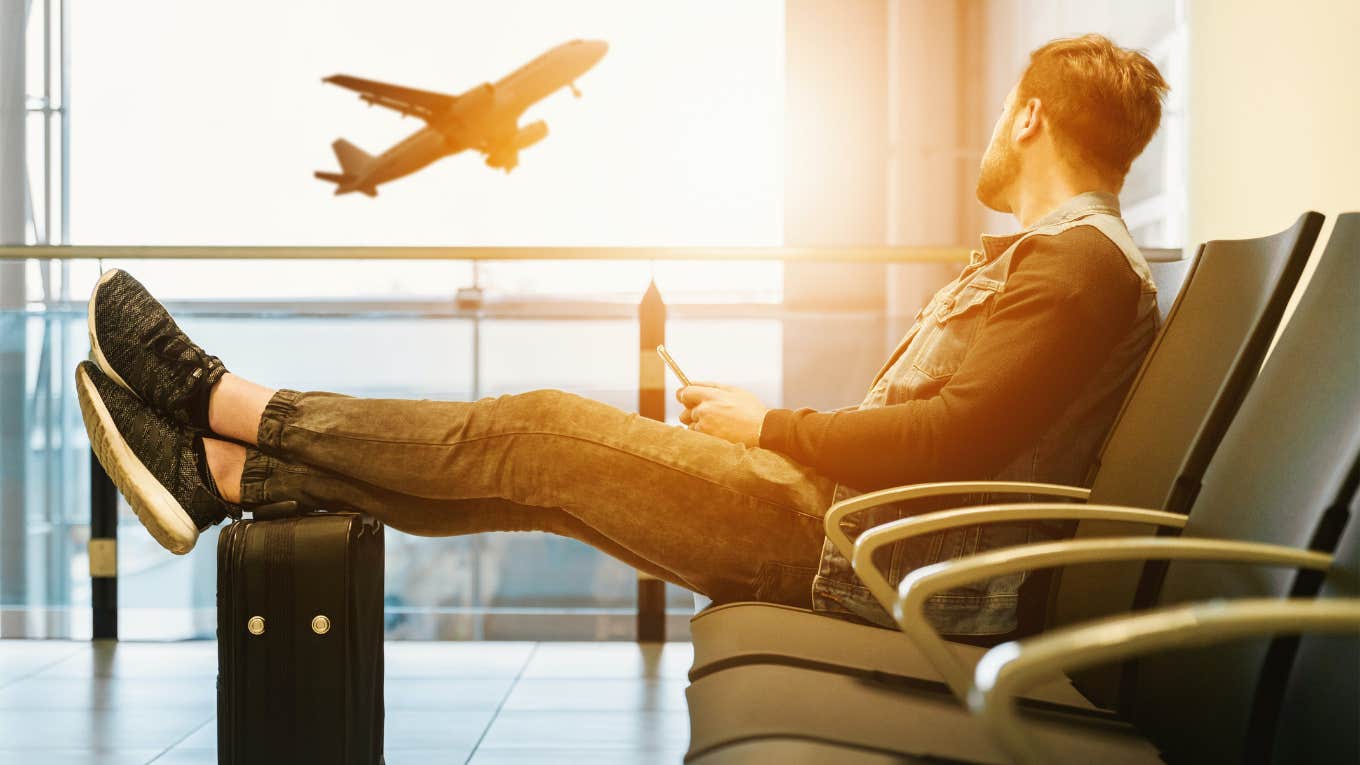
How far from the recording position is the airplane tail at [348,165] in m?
10.3

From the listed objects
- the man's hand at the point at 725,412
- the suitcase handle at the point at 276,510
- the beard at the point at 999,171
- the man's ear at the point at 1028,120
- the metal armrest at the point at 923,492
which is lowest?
the suitcase handle at the point at 276,510

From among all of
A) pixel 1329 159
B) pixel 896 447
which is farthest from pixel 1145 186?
pixel 896 447

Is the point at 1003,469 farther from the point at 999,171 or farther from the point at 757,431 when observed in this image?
the point at 999,171

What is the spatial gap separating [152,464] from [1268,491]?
1.36 m

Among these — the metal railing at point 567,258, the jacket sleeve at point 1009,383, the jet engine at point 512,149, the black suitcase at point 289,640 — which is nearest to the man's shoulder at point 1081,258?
the jacket sleeve at point 1009,383

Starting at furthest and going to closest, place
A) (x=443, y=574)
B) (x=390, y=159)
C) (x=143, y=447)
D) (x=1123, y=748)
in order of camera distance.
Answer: (x=390, y=159), (x=443, y=574), (x=143, y=447), (x=1123, y=748)

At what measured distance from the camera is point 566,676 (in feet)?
7.55

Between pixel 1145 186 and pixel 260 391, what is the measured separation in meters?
4.67

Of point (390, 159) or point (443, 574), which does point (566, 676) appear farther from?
point (390, 159)

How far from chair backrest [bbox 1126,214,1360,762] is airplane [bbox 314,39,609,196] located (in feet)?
27.9

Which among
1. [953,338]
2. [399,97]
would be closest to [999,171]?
[953,338]

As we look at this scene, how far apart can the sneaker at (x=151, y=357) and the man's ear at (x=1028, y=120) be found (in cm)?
123

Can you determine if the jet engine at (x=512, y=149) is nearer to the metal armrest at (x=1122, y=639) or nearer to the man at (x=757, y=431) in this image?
the man at (x=757, y=431)

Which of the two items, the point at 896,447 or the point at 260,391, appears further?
the point at 260,391
